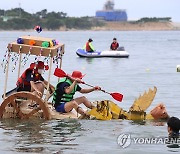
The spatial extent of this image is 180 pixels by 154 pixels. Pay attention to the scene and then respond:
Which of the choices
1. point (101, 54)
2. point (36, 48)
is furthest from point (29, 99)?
point (101, 54)

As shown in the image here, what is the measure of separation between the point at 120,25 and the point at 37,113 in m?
165

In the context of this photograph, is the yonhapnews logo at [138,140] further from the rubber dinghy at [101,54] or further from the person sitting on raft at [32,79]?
the rubber dinghy at [101,54]

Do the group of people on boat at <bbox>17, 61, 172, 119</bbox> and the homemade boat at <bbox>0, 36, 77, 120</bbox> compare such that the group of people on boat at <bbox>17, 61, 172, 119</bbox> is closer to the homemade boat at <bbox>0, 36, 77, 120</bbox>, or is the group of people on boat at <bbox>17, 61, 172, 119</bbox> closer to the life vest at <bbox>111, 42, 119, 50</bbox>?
the homemade boat at <bbox>0, 36, 77, 120</bbox>

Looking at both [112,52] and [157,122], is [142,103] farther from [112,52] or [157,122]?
[112,52]

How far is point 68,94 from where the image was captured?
14.9m

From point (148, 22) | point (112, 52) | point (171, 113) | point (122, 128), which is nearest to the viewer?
point (122, 128)

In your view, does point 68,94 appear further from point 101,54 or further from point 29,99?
point 101,54

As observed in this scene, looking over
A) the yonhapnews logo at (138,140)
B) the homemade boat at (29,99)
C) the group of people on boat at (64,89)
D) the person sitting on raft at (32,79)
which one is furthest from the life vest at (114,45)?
the yonhapnews logo at (138,140)

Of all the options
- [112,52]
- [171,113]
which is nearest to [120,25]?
[112,52]

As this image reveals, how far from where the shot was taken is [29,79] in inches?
598

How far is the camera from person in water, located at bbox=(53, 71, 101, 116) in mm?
14641

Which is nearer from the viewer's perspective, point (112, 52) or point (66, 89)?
point (66, 89)

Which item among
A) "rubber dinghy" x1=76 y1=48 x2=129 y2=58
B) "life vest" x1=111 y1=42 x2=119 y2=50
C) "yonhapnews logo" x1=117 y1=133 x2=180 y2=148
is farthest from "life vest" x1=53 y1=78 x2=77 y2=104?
"life vest" x1=111 y1=42 x2=119 y2=50

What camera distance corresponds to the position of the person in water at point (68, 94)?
14641 millimetres
